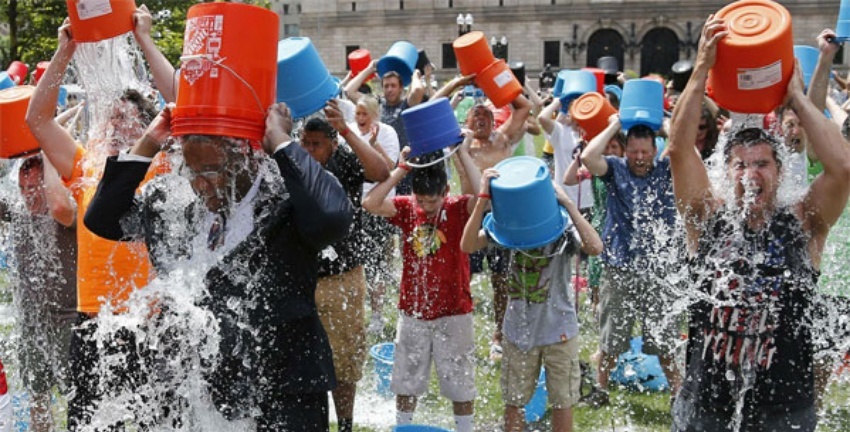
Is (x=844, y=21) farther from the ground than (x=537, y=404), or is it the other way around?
(x=844, y=21)

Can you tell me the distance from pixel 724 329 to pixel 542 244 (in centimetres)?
119

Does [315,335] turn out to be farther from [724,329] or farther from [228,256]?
[724,329]

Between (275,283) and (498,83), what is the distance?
10.5ft

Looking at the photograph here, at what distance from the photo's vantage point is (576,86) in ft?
23.4

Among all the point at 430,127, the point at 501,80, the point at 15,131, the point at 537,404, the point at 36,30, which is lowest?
the point at 36,30

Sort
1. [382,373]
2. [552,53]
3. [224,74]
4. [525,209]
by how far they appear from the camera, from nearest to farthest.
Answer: [224,74] < [525,209] < [382,373] < [552,53]

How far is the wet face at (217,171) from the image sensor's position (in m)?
2.54

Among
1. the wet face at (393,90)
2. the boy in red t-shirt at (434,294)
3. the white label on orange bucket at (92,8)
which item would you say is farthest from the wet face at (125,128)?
the wet face at (393,90)

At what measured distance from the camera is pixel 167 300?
9.30 feet

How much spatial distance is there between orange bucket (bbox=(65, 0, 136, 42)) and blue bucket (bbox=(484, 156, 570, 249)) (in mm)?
1781

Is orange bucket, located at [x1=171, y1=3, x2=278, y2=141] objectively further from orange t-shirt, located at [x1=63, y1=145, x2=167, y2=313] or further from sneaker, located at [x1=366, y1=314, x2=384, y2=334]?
sneaker, located at [x1=366, y1=314, x2=384, y2=334]

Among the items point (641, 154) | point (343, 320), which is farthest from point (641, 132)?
point (343, 320)

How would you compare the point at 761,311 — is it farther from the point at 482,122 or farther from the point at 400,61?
the point at 400,61

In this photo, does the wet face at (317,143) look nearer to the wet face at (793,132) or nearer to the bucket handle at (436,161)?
the bucket handle at (436,161)
